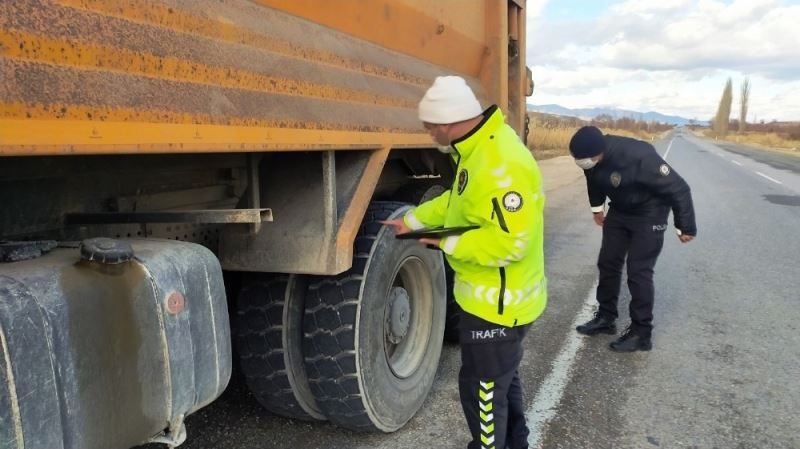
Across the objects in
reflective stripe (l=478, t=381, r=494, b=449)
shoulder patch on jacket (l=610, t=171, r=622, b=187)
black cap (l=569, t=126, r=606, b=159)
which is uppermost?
black cap (l=569, t=126, r=606, b=159)

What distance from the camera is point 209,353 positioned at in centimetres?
168

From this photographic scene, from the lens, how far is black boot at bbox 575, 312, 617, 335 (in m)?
4.44

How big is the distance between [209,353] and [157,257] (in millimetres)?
317

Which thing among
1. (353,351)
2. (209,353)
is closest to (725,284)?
(353,351)

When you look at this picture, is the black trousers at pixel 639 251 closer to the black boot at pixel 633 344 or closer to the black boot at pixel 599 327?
the black boot at pixel 633 344

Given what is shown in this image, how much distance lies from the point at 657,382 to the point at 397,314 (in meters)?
1.82

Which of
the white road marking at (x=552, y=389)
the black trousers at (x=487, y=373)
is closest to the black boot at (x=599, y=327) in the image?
the white road marking at (x=552, y=389)

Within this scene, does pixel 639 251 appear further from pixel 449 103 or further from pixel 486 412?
pixel 449 103

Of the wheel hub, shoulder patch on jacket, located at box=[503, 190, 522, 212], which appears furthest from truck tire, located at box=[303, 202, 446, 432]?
shoulder patch on jacket, located at box=[503, 190, 522, 212]

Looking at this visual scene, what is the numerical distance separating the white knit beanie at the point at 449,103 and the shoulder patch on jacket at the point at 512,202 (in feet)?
1.12

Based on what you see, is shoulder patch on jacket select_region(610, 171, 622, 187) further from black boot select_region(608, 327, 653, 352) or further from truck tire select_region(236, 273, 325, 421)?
truck tire select_region(236, 273, 325, 421)

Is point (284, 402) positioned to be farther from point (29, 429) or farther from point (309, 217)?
point (29, 429)

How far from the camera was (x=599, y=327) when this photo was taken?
14.6 feet

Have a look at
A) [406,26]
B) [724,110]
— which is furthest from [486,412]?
[724,110]
